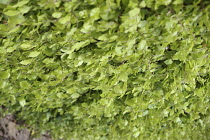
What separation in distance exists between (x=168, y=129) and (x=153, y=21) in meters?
2.24

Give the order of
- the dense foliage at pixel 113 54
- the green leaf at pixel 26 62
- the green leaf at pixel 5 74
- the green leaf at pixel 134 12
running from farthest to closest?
the green leaf at pixel 5 74
the green leaf at pixel 26 62
the dense foliage at pixel 113 54
the green leaf at pixel 134 12

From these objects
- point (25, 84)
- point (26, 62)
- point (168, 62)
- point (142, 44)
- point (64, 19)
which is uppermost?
point (64, 19)

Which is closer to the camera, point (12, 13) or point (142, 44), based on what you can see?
point (12, 13)

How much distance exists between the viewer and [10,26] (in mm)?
1481

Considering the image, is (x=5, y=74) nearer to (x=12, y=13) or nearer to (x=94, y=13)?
(x=12, y=13)

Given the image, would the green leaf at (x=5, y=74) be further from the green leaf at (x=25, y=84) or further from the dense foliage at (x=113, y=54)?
the green leaf at (x=25, y=84)

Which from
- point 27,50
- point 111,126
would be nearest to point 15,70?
point 27,50

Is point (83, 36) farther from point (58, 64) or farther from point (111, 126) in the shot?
point (111, 126)

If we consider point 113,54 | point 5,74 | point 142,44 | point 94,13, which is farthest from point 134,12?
point 5,74

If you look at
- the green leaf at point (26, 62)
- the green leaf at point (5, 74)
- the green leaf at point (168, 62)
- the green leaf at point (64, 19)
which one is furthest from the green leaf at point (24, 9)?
the green leaf at point (168, 62)

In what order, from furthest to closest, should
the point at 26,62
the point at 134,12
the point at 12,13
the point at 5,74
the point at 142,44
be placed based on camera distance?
the point at 5,74, the point at 26,62, the point at 142,44, the point at 12,13, the point at 134,12

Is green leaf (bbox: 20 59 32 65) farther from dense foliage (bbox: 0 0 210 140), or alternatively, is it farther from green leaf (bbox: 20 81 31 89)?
green leaf (bbox: 20 81 31 89)

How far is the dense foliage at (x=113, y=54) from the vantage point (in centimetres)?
131

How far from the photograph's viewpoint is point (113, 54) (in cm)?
164
